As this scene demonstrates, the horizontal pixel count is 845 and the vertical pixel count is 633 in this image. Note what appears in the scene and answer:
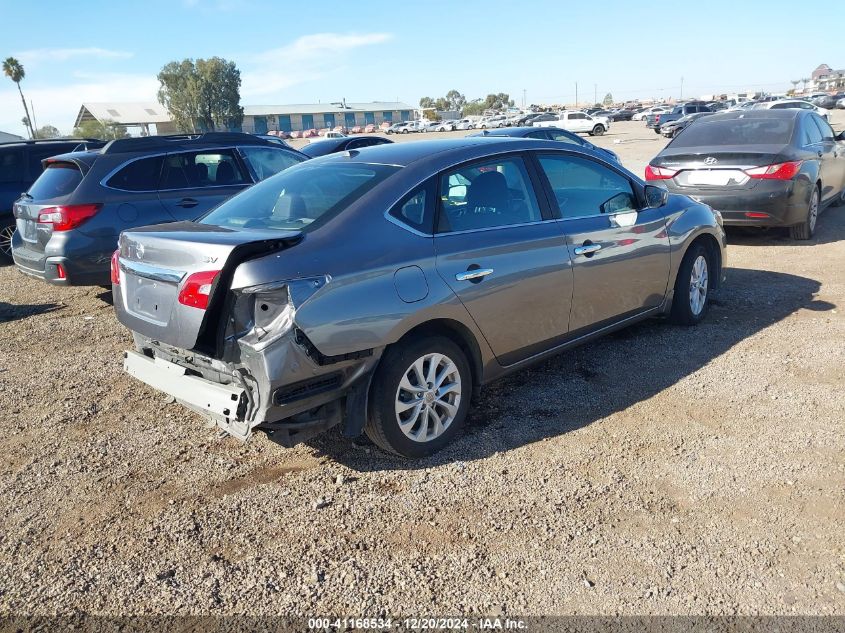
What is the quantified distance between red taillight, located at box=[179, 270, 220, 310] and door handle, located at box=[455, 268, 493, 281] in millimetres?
1316

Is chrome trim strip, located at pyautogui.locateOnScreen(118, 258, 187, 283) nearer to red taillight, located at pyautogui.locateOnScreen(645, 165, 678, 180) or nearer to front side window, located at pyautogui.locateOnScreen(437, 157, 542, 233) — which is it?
front side window, located at pyautogui.locateOnScreen(437, 157, 542, 233)

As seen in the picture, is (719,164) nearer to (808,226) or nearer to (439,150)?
(808,226)

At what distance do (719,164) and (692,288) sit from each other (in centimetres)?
357

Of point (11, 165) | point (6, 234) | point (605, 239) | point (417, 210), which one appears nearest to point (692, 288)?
point (605, 239)

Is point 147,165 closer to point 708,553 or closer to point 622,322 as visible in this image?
point 622,322

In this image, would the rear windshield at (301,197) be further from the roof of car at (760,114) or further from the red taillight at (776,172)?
the roof of car at (760,114)

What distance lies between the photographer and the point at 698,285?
5875 millimetres

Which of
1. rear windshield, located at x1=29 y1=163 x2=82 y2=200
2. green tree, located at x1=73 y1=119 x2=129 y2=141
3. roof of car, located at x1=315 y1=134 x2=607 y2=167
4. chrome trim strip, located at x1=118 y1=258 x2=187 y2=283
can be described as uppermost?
green tree, located at x1=73 y1=119 x2=129 y2=141

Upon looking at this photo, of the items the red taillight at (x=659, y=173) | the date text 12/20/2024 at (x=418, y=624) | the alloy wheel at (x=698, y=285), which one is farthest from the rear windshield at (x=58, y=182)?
the red taillight at (x=659, y=173)

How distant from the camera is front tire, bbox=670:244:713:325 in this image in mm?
5660

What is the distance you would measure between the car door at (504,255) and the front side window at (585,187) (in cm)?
20

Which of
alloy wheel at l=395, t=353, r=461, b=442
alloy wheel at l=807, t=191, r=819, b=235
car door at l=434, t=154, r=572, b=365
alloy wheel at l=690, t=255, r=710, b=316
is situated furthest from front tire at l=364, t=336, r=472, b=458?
alloy wheel at l=807, t=191, r=819, b=235

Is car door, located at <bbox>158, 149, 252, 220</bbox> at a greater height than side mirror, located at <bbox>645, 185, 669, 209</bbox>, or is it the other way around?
car door, located at <bbox>158, 149, 252, 220</bbox>

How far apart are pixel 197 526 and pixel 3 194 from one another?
9067 mm
